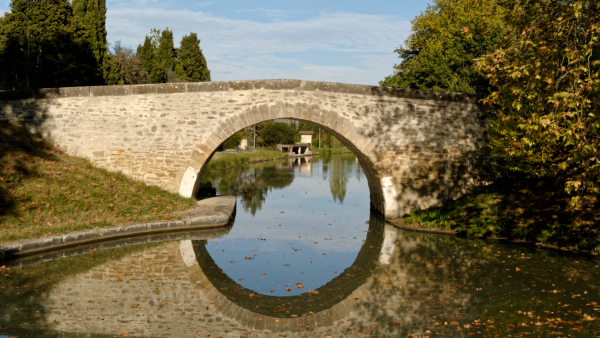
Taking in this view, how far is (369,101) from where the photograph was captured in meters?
12.0

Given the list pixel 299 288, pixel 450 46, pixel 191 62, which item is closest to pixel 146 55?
pixel 191 62

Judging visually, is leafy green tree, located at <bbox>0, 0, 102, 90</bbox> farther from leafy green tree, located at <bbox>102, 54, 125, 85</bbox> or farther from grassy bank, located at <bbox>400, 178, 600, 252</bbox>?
grassy bank, located at <bbox>400, 178, 600, 252</bbox>

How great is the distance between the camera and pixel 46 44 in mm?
22281

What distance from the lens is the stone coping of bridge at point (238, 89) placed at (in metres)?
11.9

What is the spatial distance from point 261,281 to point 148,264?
6.93ft

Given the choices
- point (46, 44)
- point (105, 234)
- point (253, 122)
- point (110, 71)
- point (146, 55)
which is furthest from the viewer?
point (146, 55)

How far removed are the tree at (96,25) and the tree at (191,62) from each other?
30.8 ft

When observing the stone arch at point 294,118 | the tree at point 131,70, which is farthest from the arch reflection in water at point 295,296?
the tree at point 131,70

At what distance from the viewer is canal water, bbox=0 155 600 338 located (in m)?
5.43

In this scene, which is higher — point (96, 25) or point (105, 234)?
point (96, 25)

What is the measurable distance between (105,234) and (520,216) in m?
8.71

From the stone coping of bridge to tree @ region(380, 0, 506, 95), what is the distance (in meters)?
1.37

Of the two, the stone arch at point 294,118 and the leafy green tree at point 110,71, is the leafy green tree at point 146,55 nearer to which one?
the leafy green tree at point 110,71

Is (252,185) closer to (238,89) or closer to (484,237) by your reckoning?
(238,89)
